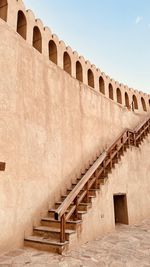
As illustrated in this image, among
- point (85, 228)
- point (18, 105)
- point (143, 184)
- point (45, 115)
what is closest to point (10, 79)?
point (18, 105)

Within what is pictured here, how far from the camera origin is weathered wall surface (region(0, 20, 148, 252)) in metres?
4.53

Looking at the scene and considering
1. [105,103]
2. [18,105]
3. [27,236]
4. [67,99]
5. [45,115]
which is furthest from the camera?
[105,103]

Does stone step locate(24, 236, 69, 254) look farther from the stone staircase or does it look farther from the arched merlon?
the arched merlon

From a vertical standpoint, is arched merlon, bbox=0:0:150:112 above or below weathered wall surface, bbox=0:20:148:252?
above

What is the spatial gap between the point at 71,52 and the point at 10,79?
3.83 metres

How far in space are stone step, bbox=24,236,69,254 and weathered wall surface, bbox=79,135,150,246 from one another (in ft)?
2.11

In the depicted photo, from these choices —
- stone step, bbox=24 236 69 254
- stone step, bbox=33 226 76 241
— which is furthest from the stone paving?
stone step, bbox=33 226 76 241

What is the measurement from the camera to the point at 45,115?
596cm

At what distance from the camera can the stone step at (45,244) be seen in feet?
13.3

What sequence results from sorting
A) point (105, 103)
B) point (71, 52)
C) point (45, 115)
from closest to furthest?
1. point (45, 115)
2. point (71, 52)
3. point (105, 103)

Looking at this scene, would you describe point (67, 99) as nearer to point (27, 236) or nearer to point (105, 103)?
point (105, 103)

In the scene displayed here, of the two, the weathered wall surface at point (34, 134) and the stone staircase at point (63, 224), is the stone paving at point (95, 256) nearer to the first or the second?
the stone staircase at point (63, 224)

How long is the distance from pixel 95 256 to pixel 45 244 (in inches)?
40.3

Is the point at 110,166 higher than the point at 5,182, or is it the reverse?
the point at 110,166
